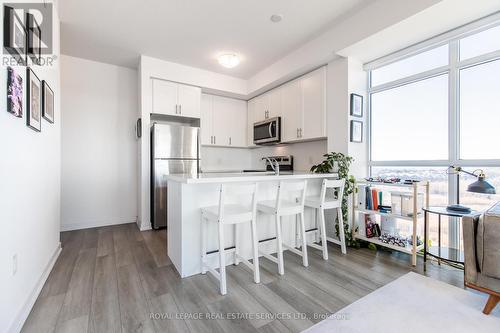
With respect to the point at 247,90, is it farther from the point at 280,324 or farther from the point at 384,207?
the point at 280,324

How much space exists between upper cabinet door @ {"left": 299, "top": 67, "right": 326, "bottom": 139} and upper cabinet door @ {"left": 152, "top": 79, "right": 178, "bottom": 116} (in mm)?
2176

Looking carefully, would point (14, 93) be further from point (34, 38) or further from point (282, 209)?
point (282, 209)

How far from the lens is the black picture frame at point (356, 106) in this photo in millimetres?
3045

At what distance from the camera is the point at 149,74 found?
12.1 ft

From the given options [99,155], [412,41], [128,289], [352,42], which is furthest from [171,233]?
[412,41]

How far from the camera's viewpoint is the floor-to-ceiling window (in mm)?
2268

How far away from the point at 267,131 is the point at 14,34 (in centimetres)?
337

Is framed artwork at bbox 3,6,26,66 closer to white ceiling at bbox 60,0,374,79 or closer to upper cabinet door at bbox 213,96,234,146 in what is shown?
white ceiling at bbox 60,0,374,79

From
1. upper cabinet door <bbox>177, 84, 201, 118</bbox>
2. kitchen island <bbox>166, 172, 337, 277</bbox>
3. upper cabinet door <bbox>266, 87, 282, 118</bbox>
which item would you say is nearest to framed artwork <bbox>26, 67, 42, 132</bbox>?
kitchen island <bbox>166, 172, 337, 277</bbox>

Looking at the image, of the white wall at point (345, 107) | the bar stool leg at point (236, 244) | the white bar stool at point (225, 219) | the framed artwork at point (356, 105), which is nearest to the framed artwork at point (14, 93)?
the white bar stool at point (225, 219)

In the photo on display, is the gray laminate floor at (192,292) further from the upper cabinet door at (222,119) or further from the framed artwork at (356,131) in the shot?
the upper cabinet door at (222,119)

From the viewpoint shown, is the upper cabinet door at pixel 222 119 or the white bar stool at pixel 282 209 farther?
the upper cabinet door at pixel 222 119

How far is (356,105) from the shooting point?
10.1 feet

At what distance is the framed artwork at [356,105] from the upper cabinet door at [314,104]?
15.6 inches
